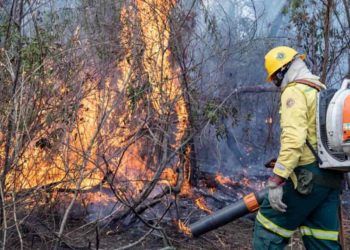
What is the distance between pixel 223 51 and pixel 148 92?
→ 3.79ft

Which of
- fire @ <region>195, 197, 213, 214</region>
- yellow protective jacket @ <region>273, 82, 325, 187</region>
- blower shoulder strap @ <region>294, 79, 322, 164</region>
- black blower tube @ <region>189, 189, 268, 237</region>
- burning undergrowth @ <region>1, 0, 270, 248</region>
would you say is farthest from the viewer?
fire @ <region>195, 197, 213, 214</region>

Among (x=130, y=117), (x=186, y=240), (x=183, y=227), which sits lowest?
(x=186, y=240)

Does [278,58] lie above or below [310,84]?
above

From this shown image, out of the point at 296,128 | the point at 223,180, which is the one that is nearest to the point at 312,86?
the point at 296,128

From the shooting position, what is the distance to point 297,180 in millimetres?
4078

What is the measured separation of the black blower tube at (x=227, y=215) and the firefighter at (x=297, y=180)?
365mm

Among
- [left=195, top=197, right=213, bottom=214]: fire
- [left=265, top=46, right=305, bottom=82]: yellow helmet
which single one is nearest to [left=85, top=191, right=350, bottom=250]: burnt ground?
[left=195, top=197, right=213, bottom=214]: fire

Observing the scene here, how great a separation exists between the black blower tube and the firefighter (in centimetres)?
37

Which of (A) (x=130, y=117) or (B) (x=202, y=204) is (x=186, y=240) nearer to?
(B) (x=202, y=204)

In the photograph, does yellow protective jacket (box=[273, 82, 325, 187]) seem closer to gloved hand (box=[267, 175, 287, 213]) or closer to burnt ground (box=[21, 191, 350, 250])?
gloved hand (box=[267, 175, 287, 213])

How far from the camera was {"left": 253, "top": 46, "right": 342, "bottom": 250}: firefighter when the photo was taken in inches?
155

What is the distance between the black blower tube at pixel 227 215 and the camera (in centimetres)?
469

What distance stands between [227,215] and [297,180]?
93 cm

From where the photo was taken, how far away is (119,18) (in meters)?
6.29
